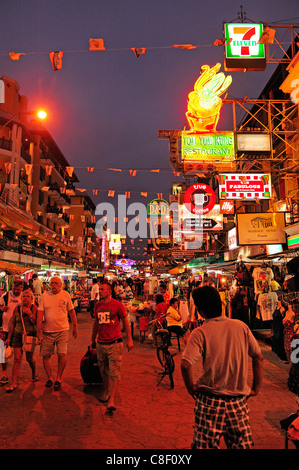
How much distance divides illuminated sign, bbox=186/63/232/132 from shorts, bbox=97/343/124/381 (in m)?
11.2

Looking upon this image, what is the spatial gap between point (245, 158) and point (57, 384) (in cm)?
1116

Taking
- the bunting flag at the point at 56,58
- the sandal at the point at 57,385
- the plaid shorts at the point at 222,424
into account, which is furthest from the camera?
the bunting flag at the point at 56,58

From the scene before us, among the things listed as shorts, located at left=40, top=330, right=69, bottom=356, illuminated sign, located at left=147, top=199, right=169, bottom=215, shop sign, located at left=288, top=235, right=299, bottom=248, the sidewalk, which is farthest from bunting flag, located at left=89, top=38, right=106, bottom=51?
illuminated sign, located at left=147, top=199, right=169, bottom=215

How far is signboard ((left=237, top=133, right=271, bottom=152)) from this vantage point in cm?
1392

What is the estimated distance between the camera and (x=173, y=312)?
34.1 ft

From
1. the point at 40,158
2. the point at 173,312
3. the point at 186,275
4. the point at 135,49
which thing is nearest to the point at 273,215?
the point at 173,312

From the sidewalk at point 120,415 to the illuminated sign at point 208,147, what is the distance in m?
8.72

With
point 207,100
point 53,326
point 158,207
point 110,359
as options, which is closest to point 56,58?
point 207,100

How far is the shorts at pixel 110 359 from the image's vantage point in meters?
5.95

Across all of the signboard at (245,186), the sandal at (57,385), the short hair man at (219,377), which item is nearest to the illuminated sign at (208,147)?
the signboard at (245,186)

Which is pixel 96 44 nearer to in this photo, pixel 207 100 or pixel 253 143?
pixel 207 100

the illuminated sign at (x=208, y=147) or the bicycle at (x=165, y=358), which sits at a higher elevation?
the illuminated sign at (x=208, y=147)

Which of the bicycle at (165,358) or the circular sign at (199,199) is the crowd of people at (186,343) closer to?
the bicycle at (165,358)

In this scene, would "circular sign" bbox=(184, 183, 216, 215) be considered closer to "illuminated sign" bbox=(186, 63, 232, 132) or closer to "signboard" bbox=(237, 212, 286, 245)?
"illuminated sign" bbox=(186, 63, 232, 132)
